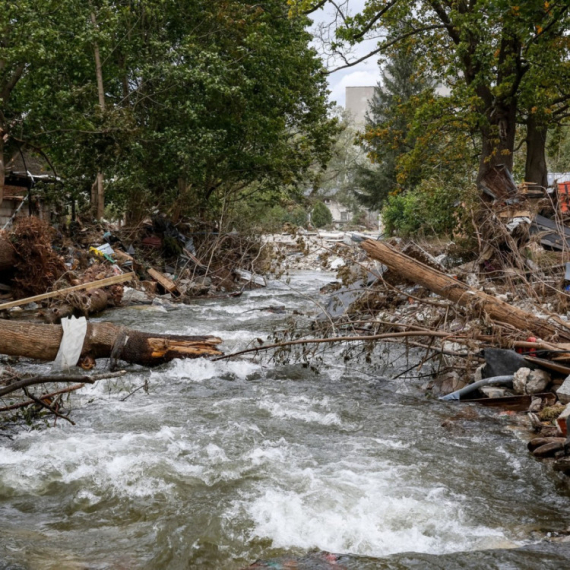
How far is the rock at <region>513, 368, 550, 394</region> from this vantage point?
602 cm

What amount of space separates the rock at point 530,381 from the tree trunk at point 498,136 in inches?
387

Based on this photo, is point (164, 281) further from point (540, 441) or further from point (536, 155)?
point (536, 155)

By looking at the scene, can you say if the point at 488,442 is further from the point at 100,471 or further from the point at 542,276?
the point at 542,276

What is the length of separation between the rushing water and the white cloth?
1.42 feet

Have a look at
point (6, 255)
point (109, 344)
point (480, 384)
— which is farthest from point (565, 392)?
point (6, 255)

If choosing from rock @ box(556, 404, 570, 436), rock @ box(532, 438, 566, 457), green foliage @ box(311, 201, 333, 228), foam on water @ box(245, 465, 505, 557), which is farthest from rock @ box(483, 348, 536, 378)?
green foliage @ box(311, 201, 333, 228)

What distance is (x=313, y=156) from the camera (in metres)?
22.7

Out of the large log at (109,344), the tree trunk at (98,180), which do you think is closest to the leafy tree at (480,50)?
the tree trunk at (98,180)

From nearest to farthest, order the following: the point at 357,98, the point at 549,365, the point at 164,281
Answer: the point at 549,365 < the point at 164,281 < the point at 357,98

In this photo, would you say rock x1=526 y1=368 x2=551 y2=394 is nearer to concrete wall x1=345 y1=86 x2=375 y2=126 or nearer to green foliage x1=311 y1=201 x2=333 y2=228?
green foliage x1=311 y1=201 x2=333 y2=228

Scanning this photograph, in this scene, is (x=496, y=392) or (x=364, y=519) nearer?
(x=364, y=519)

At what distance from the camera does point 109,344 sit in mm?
6984

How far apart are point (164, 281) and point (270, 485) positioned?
1077 cm

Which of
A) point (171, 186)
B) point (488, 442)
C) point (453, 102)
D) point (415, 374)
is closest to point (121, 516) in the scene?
point (488, 442)
